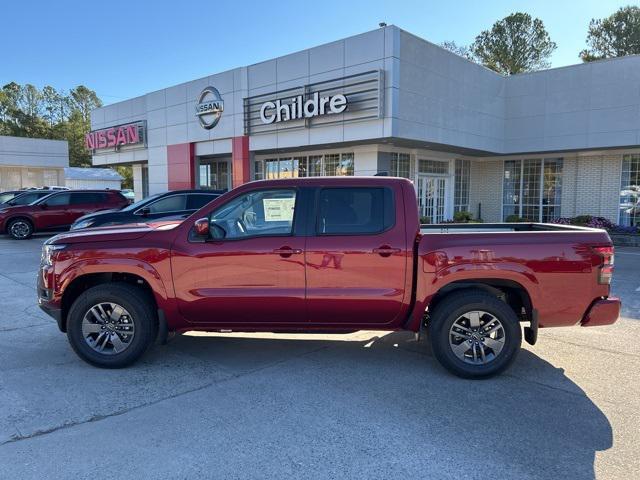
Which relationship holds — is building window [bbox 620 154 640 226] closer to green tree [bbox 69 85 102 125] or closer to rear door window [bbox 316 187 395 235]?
rear door window [bbox 316 187 395 235]

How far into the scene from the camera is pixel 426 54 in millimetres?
16047

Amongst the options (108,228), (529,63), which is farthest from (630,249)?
(529,63)

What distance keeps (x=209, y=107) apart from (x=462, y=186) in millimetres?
11410

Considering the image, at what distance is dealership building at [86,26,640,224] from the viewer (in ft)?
51.6

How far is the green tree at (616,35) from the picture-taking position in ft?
114

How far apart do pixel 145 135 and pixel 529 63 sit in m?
29.0

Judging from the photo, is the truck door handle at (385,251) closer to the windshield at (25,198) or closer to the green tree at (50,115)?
the windshield at (25,198)

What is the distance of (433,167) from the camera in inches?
796

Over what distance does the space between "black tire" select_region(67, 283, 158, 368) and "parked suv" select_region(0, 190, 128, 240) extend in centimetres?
1393

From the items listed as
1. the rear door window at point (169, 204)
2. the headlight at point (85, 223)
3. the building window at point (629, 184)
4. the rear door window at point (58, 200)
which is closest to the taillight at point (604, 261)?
the rear door window at point (169, 204)

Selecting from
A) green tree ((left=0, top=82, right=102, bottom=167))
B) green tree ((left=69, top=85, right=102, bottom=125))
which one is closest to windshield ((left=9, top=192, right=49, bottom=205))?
green tree ((left=0, top=82, right=102, bottom=167))

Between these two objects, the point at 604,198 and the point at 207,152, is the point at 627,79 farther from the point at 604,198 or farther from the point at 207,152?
the point at 207,152

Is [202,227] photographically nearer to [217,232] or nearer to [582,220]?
[217,232]

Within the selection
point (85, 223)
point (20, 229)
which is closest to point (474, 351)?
point (85, 223)
